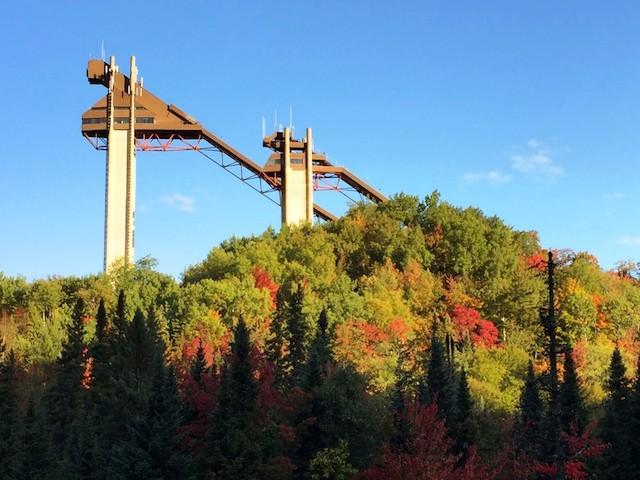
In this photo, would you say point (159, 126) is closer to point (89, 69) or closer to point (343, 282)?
point (89, 69)

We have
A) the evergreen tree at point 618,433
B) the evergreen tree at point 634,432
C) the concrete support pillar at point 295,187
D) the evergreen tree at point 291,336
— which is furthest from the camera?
the concrete support pillar at point 295,187

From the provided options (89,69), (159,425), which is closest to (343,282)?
(89,69)

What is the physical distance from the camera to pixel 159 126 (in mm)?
78688

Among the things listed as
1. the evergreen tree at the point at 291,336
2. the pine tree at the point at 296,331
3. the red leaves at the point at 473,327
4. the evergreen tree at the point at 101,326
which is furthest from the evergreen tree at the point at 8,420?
the red leaves at the point at 473,327

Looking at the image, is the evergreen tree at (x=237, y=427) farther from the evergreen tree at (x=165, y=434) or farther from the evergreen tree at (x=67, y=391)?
the evergreen tree at (x=67, y=391)

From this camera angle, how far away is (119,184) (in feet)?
243

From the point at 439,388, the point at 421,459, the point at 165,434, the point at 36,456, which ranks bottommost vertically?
the point at 36,456

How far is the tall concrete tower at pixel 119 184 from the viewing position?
73.1 metres

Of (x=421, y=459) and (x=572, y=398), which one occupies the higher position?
(x=572, y=398)

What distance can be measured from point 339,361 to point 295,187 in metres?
29.1

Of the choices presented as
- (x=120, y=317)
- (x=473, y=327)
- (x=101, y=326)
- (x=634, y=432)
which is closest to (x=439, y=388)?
(x=634, y=432)

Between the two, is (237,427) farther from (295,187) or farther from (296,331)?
(295,187)

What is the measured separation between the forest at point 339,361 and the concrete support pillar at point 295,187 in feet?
8.46

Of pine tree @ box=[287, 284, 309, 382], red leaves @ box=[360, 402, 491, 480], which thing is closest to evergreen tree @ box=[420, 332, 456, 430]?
red leaves @ box=[360, 402, 491, 480]
